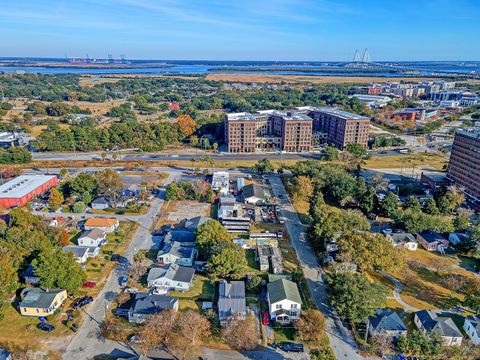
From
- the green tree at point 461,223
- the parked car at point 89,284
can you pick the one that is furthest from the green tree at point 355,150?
the parked car at point 89,284

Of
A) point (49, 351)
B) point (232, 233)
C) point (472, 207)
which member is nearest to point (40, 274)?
point (49, 351)

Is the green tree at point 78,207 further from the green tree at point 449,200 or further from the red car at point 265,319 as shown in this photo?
the green tree at point 449,200

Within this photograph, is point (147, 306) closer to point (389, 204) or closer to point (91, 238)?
point (91, 238)

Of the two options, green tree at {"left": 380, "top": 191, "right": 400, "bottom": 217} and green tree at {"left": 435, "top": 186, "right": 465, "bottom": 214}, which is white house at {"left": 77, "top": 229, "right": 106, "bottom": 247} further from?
green tree at {"left": 435, "top": 186, "right": 465, "bottom": 214}

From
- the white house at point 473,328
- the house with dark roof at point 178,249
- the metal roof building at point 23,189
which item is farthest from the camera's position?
the metal roof building at point 23,189

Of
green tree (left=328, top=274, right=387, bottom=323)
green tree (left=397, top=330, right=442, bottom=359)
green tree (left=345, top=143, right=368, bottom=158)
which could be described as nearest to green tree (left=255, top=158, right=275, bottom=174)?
green tree (left=345, top=143, right=368, bottom=158)

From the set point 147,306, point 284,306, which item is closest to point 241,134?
point 284,306
